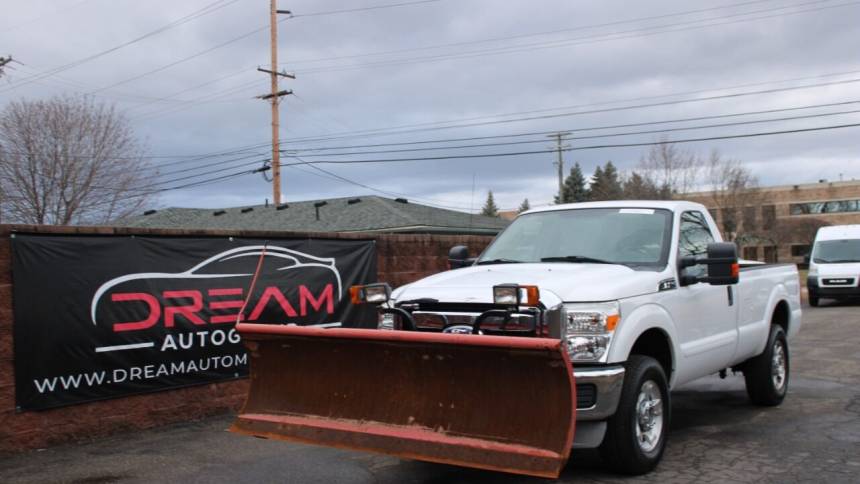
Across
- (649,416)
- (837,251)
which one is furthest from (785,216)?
(649,416)

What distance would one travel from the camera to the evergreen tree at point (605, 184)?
2411 inches

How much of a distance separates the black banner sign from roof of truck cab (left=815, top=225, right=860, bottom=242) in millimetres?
17934

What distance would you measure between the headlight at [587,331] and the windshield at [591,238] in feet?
3.87

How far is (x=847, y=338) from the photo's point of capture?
13.6m

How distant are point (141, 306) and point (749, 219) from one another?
55805 mm

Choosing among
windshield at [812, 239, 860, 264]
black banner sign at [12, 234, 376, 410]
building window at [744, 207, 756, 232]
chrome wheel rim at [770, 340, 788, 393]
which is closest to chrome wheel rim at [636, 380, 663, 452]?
chrome wheel rim at [770, 340, 788, 393]

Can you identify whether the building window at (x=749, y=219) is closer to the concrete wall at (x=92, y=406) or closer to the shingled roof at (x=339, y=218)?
the shingled roof at (x=339, y=218)

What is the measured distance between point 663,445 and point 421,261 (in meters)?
5.91

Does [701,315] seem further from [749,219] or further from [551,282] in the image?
[749,219]

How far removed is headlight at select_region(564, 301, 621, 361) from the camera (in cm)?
525

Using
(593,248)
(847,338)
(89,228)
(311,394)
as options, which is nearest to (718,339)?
(593,248)

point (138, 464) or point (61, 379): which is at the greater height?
point (61, 379)

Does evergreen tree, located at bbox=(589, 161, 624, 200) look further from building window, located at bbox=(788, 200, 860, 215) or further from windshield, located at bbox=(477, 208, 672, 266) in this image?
windshield, located at bbox=(477, 208, 672, 266)

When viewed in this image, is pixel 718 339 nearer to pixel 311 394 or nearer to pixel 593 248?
pixel 593 248
